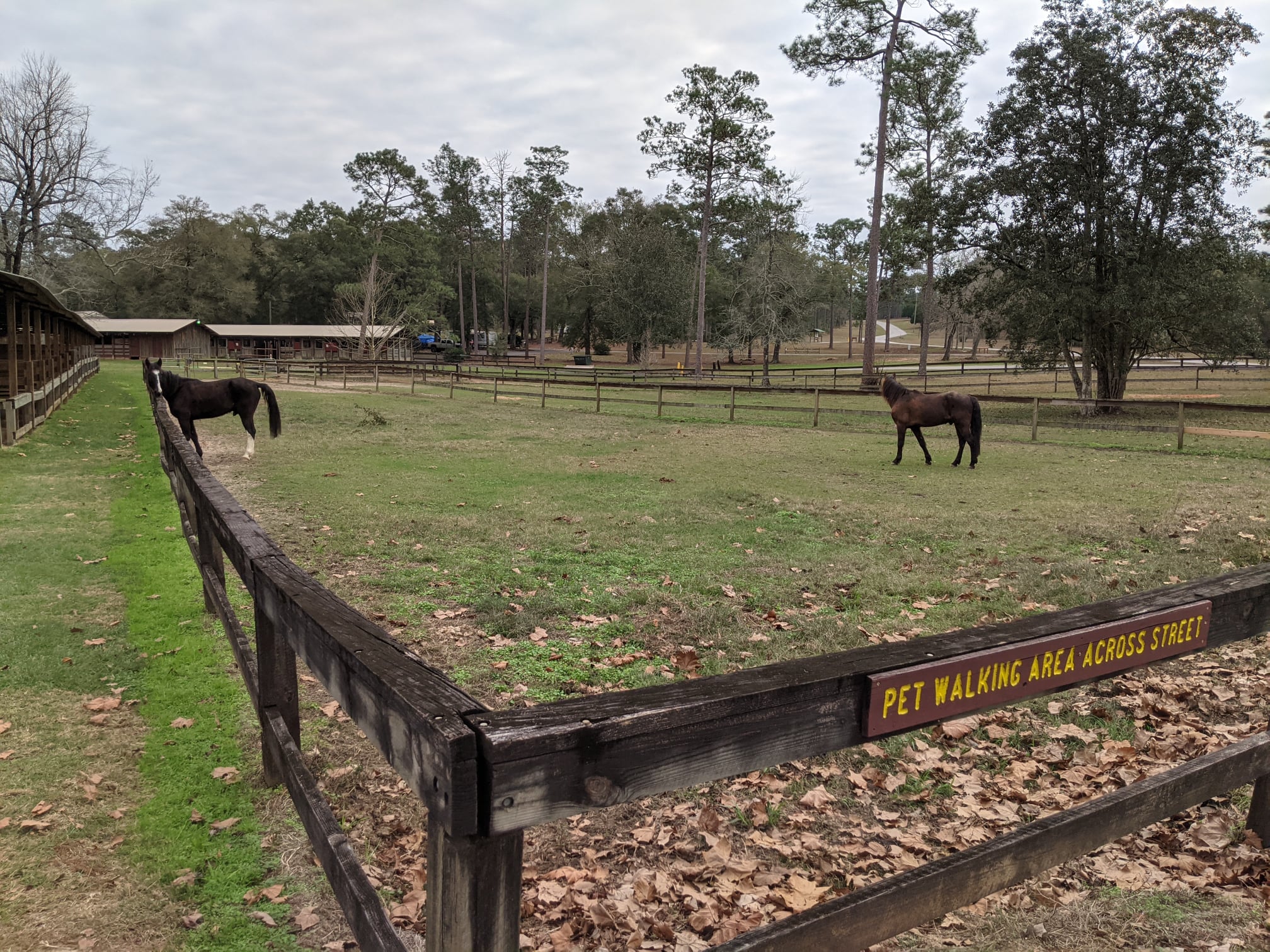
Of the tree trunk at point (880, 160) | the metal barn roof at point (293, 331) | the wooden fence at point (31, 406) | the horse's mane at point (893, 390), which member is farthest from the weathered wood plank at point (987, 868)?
the metal barn roof at point (293, 331)

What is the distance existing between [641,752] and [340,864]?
1.23m

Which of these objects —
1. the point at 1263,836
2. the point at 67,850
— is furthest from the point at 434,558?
the point at 1263,836

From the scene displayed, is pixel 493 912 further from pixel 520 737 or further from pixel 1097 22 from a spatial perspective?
pixel 1097 22

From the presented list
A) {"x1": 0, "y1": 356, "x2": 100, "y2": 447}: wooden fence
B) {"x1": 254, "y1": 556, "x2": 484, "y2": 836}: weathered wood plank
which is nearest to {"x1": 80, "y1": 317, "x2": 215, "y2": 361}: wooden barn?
{"x1": 0, "y1": 356, "x2": 100, "y2": 447}: wooden fence

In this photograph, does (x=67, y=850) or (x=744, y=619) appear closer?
(x=67, y=850)

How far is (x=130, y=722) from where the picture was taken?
430 cm

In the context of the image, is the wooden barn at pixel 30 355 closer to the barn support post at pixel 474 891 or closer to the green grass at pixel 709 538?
the green grass at pixel 709 538

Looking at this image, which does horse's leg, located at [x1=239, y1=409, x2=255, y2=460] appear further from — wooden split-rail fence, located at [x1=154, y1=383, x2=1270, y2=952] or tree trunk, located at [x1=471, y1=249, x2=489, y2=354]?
tree trunk, located at [x1=471, y1=249, x2=489, y2=354]

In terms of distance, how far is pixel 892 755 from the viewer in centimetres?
420

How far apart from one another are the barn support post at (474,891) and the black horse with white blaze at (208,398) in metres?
13.9

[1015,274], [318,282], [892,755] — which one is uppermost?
[318,282]

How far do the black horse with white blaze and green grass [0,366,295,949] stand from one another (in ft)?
16.7

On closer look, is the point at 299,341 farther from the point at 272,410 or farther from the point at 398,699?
the point at 398,699

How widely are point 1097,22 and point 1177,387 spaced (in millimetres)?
20254
